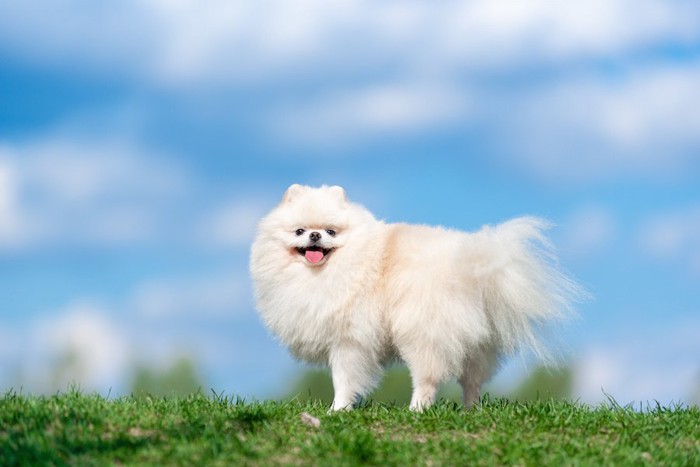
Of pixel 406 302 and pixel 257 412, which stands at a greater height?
pixel 406 302

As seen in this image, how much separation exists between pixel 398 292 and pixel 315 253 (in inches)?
36.7

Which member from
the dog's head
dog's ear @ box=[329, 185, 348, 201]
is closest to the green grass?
the dog's head

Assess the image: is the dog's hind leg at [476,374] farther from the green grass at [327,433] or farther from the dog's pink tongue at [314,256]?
the dog's pink tongue at [314,256]

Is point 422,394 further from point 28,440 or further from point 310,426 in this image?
point 28,440

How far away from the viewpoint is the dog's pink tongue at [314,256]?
869 centimetres

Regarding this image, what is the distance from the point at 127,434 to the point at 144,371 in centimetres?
909

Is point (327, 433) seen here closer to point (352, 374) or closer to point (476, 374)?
point (352, 374)

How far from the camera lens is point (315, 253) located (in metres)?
8.72

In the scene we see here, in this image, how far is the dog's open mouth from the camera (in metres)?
8.69

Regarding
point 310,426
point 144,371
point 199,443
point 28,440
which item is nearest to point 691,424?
point 310,426

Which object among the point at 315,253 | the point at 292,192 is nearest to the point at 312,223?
the point at 315,253

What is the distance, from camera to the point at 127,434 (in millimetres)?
6633

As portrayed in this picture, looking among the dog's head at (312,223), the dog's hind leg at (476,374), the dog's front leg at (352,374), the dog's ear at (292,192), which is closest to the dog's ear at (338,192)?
the dog's head at (312,223)

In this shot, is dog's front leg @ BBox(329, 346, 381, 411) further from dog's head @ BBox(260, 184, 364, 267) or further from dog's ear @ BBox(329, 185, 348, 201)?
dog's ear @ BBox(329, 185, 348, 201)
